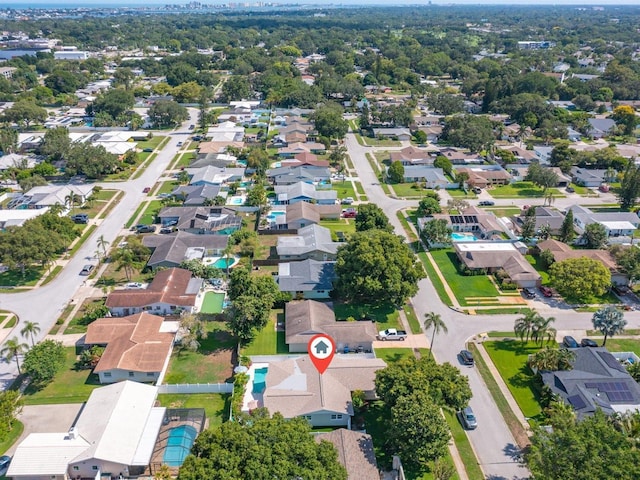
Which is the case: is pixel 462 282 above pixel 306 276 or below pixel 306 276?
below

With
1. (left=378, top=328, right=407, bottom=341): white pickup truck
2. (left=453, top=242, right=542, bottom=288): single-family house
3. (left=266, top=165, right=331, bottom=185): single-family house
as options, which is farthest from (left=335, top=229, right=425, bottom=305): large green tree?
(left=266, top=165, right=331, bottom=185): single-family house

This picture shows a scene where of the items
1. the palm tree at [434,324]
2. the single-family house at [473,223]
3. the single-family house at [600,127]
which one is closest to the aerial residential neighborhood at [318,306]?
the single-family house at [473,223]

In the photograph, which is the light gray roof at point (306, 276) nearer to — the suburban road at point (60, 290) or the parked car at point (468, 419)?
the parked car at point (468, 419)

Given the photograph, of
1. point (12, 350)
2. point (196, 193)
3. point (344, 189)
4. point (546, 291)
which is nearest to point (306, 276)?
point (546, 291)

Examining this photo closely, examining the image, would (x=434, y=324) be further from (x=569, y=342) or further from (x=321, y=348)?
(x=569, y=342)

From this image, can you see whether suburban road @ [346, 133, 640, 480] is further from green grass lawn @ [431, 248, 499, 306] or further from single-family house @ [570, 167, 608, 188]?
single-family house @ [570, 167, 608, 188]

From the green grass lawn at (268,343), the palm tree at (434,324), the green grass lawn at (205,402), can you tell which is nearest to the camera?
the green grass lawn at (205,402)
